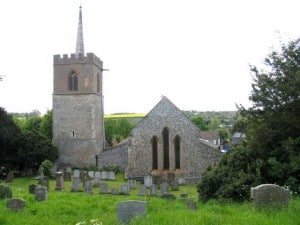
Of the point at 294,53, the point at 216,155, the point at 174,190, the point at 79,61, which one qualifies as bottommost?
the point at 174,190

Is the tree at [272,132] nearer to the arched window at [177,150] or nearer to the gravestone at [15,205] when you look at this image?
the gravestone at [15,205]

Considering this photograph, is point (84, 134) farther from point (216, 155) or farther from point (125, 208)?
point (125, 208)

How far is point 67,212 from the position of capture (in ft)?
37.4

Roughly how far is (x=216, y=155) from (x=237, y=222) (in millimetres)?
23293

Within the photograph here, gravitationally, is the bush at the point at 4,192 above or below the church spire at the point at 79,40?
below

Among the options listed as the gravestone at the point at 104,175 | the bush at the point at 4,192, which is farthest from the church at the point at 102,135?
the bush at the point at 4,192

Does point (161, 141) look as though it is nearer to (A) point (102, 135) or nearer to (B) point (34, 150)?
(B) point (34, 150)

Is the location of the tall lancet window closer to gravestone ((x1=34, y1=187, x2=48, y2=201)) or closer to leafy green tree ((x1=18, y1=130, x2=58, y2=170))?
leafy green tree ((x1=18, y1=130, x2=58, y2=170))

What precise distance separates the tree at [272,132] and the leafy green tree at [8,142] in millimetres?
21929

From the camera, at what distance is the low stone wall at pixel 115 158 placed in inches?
1292

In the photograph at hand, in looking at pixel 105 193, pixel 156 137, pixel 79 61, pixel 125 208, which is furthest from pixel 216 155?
pixel 125 208

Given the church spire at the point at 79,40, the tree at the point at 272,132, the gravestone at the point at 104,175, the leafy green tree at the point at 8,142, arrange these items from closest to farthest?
the tree at the point at 272,132, the gravestone at the point at 104,175, the leafy green tree at the point at 8,142, the church spire at the point at 79,40

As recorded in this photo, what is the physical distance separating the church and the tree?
1396cm

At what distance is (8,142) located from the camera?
32.8 meters
